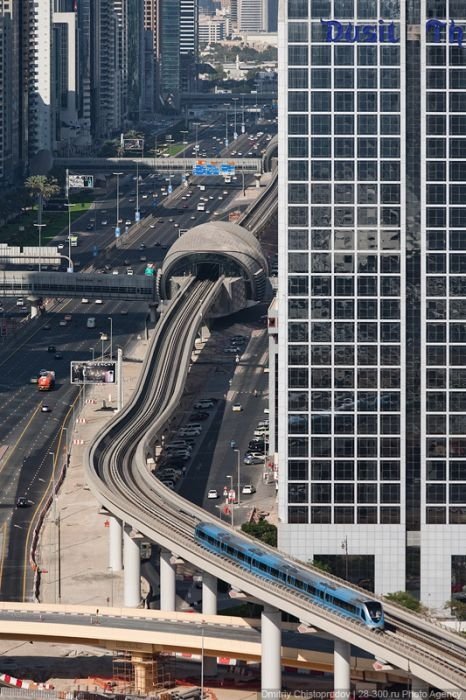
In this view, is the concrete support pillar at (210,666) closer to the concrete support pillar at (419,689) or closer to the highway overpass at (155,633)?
the highway overpass at (155,633)

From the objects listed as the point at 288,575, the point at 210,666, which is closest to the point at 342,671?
the point at 288,575

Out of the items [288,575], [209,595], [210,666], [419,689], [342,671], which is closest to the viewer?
[419,689]

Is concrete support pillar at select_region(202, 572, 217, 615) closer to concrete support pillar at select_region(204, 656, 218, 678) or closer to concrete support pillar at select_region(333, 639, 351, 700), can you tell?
concrete support pillar at select_region(204, 656, 218, 678)

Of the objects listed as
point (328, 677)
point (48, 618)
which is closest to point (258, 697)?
point (328, 677)

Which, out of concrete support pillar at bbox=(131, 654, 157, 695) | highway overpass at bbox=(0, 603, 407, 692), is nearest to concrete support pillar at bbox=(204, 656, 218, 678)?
highway overpass at bbox=(0, 603, 407, 692)

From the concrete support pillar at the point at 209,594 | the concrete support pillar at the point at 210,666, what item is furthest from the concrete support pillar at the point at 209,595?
the concrete support pillar at the point at 210,666

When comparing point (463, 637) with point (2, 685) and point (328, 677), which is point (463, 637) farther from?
point (2, 685)

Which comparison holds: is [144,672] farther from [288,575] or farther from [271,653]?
[288,575]
